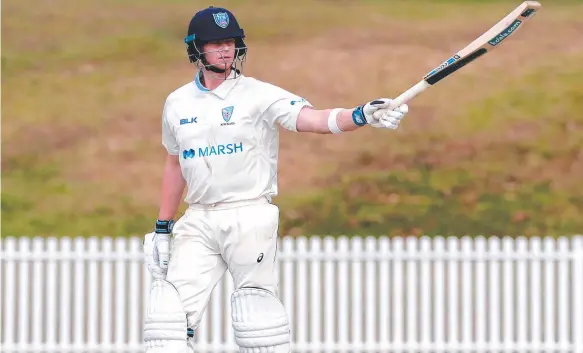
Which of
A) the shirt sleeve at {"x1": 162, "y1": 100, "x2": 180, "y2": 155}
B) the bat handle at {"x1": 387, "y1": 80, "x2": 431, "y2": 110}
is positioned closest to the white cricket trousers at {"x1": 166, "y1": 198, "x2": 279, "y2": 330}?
the shirt sleeve at {"x1": 162, "y1": 100, "x2": 180, "y2": 155}

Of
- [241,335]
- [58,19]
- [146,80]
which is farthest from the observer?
[58,19]

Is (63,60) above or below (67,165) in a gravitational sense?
above

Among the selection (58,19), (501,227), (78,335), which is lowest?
(78,335)

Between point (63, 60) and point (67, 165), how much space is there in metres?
3.69

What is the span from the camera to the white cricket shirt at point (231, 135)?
245 inches

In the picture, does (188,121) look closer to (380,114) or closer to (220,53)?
(220,53)

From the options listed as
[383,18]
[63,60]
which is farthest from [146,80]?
[383,18]

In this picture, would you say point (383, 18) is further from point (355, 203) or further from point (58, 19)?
point (355, 203)

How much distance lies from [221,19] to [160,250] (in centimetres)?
128

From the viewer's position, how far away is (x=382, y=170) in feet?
48.4

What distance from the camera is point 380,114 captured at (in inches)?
226

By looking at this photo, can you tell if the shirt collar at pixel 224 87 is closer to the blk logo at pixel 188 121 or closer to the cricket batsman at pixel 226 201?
the cricket batsman at pixel 226 201

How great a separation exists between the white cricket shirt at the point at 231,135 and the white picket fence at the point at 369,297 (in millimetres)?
3645

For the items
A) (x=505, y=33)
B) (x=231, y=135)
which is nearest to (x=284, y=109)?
(x=231, y=135)
